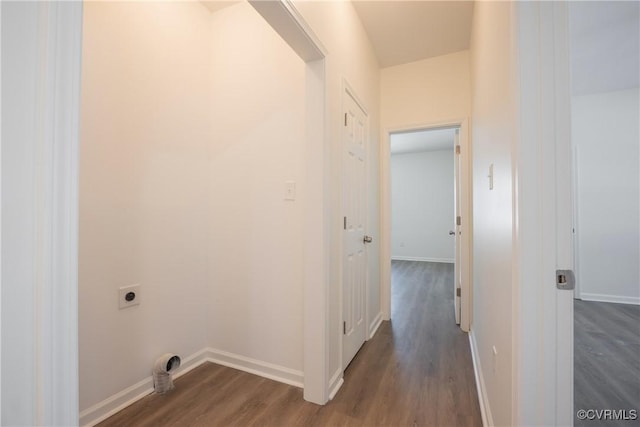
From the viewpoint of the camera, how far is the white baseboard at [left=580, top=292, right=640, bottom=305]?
342 cm

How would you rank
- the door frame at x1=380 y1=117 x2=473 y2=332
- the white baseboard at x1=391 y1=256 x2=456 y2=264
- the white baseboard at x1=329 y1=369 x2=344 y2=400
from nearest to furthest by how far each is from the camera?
the white baseboard at x1=329 y1=369 x2=344 y2=400
the door frame at x1=380 y1=117 x2=473 y2=332
the white baseboard at x1=391 y1=256 x2=456 y2=264

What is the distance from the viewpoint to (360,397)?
69.1 inches

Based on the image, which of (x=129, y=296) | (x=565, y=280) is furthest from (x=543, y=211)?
(x=129, y=296)

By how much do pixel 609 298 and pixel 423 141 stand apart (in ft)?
12.5

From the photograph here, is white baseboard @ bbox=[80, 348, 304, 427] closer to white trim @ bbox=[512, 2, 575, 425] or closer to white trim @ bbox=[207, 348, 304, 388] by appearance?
white trim @ bbox=[207, 348, 304, 388]

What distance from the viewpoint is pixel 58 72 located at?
0.50 metres

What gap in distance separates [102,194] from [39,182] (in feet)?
4.31

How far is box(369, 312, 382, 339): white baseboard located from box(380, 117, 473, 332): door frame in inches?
4.2

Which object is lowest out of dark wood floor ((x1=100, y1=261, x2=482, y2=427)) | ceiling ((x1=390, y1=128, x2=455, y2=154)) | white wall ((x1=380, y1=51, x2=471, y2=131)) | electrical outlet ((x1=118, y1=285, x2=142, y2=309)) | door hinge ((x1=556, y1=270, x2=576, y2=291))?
dark wood floor ((x1=100, y1=261, x2=482, y2=427))

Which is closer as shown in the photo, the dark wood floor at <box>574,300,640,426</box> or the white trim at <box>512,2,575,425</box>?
the white trim at <box>512,2,575,425</box>

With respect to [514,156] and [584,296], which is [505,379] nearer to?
[514,156]

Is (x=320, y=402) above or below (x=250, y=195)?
below


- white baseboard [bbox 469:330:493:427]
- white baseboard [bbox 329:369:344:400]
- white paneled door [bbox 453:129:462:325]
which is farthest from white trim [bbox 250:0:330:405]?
white paneled door [bbox 453:129:462:325]

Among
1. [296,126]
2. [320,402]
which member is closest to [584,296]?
[320,402]
